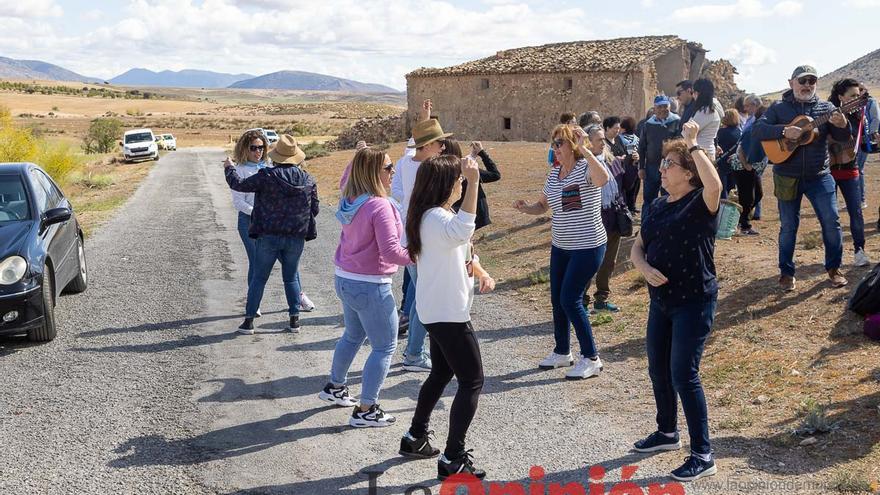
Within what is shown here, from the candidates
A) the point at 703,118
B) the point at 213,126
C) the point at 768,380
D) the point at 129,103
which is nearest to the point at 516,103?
the point at 703,118

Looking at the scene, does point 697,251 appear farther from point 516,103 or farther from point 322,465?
point 516,103

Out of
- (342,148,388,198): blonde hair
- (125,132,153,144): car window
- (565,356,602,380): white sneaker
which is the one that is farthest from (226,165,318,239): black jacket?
(125,132,153,144): car window

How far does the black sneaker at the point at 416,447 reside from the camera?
507 centimetres

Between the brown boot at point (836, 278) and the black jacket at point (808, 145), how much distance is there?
944 mm

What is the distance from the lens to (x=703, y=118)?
977 cm

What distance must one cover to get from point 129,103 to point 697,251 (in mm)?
121488

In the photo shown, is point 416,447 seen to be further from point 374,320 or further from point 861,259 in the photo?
point 861,259

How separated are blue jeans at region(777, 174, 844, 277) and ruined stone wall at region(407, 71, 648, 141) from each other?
78.3 feet

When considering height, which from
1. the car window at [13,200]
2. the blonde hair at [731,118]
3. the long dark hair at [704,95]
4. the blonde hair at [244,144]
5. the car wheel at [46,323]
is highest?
the long dark hair at [704,95]

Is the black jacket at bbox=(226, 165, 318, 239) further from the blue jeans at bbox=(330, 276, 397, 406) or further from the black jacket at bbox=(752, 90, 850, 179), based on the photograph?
the black jacket at bbox=(752, 90, 850, 179)

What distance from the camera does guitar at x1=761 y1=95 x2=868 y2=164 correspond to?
7.51 m

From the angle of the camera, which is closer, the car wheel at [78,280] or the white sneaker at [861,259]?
the white sneaker at [861,259]

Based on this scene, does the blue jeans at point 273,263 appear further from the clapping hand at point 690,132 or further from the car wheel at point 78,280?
the clapping hand at point 690,132

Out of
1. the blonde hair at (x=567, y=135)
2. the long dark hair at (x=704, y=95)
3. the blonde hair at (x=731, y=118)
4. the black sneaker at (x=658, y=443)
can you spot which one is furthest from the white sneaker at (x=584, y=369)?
the blonde hair at (x=731, y=118)
